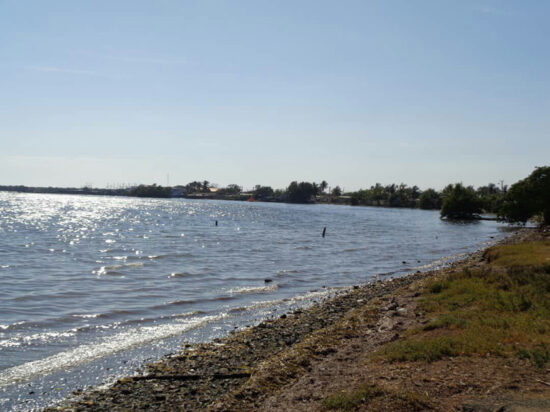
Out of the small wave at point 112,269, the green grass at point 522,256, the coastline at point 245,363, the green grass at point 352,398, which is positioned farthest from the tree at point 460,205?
the green grass at point 352,398

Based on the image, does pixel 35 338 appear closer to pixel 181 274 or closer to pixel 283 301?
pixel 283 301

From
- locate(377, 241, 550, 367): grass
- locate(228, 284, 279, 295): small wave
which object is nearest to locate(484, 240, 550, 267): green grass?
locate(377, 241, 550, 367): grass

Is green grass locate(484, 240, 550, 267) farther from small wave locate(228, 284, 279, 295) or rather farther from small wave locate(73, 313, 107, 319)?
small wave locate(73, 313, 107, 319)

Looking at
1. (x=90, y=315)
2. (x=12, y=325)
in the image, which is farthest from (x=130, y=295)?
(x=12, y=325)

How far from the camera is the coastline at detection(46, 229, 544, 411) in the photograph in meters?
10.3

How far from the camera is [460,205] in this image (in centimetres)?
13850

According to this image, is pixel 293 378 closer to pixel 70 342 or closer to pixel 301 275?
pixel 70 342

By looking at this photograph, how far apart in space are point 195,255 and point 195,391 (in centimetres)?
3392

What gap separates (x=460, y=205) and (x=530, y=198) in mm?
59509

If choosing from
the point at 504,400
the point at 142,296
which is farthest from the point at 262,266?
the point at 504,400

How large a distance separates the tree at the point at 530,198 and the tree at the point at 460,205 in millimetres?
48409

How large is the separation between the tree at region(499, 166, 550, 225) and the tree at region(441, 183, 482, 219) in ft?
159

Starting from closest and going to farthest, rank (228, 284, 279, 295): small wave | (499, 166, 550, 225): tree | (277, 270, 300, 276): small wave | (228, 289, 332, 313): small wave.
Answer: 1. (228, 289, 332, 313): small wave
2. (228, 284, 279, 295): small wave
3. (277, 270, 300, 276): small wave
4. (499, 166, 550, 225): tree

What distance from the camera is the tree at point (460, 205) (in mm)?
138375
